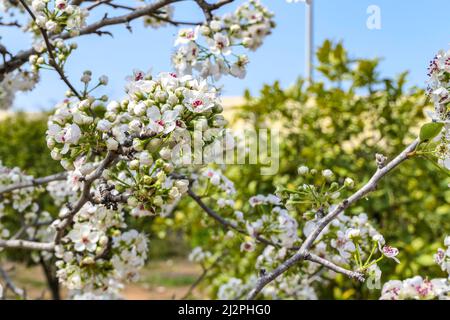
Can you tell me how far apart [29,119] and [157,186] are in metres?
7.94

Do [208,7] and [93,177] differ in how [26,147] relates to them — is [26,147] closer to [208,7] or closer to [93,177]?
[208,7]

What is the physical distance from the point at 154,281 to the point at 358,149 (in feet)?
20.4

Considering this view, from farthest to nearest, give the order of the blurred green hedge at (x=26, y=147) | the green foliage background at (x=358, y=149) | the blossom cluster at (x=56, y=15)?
the blurred green hedge at (x=26, y=147), the green foliage background at (x=358, y=149), the blossom cluster at (x=56, y=15)

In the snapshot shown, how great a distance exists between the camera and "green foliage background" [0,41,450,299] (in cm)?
334

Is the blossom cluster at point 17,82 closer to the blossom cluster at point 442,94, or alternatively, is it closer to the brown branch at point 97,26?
the brown branch at point 97,26

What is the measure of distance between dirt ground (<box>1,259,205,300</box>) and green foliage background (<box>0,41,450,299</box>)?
4090 mm

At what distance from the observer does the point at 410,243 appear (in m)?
3.25

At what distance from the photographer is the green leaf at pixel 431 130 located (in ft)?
4.74

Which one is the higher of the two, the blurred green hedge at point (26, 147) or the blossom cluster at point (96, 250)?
the blossom cluster at point (96, 250)

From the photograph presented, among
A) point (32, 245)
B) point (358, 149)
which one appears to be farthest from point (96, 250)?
point (358, 149)

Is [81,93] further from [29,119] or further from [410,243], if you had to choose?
[29,119]

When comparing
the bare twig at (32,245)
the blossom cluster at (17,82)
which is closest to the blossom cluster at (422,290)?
the bare twig at (32,245)

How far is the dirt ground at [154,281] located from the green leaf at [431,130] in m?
6.17
